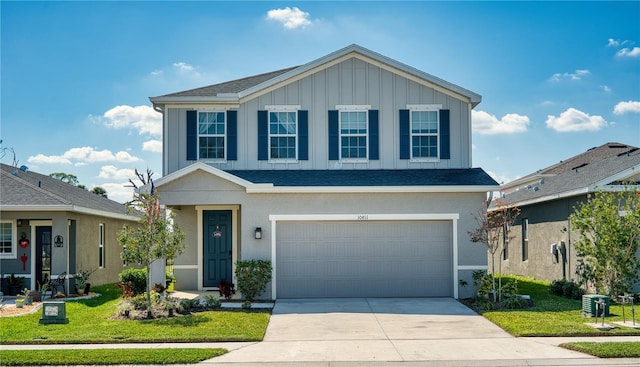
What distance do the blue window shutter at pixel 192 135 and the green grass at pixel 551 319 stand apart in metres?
9.17

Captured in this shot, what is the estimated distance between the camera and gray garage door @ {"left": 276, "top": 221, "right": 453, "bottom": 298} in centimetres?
1614

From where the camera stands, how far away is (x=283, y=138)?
17469mm

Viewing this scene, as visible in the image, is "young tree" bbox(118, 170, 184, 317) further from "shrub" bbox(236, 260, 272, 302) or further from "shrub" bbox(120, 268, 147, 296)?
"shrub" bbox(120, 268, 147, 296)

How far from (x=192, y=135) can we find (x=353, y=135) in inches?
184

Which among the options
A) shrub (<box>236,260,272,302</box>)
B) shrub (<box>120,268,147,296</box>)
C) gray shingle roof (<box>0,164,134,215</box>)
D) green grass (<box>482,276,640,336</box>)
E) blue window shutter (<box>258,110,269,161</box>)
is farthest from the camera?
blue window shutter (<box>258,110,269,161</box>)

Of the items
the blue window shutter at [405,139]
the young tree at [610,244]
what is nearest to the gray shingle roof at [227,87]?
the blue window shutter at [405,139]

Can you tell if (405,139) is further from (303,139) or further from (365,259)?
(365,259)

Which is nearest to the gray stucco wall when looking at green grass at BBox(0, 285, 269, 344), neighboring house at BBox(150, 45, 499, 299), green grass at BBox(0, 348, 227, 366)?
neighboring house at BBox(150, 45, 499, 299)

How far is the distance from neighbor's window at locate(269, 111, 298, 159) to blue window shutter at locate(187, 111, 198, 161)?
2.17m

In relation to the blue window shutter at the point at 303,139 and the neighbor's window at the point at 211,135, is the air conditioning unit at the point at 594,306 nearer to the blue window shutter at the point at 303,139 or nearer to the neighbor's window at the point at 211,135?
the blue window shutter at the point at 303,139

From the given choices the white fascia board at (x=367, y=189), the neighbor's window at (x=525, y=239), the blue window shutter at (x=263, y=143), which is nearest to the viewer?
the white fascia board at (x=367, y=189)

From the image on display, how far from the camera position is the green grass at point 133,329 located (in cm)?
1061

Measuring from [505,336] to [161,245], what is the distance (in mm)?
7309

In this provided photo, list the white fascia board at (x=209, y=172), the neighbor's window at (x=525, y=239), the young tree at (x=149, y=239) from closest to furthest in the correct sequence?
the young tree at (x=149, y=239) < the white fascia board at (x=209, y=172) < the neighbor's window at (x=525, y=239)
